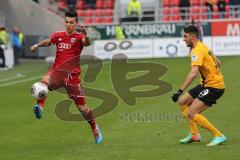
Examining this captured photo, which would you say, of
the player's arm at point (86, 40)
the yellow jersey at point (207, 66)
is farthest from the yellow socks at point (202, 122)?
the player's arm at point (86, 40)

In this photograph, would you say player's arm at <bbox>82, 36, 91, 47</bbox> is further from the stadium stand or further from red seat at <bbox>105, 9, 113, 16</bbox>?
red seat at <bbox>105, 9, 113, 16</bbox>

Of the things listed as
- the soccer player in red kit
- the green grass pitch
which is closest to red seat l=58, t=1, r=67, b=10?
the green grass pitch

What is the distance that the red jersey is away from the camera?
11609 mm

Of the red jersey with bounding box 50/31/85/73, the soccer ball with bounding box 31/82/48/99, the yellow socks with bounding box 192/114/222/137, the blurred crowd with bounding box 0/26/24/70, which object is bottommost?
the blurred crowd with bounding box 0/26/24/70

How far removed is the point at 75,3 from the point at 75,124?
31.0m

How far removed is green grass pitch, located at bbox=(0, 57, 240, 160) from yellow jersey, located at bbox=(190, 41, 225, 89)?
1065mm

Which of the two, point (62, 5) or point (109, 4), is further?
point (62, 5)

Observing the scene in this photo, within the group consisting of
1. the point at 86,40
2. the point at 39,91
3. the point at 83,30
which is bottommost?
the point at 39,91

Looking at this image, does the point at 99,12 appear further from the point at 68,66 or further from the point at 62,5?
the point at 68,66

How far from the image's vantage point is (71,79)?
38.5 ft

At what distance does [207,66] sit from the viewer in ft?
36.8

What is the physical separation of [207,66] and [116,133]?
9.01ft

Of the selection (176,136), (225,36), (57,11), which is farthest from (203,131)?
(57,11)

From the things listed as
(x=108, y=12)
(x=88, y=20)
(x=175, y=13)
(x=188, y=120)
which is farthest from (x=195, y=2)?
(x=188, y=120)
